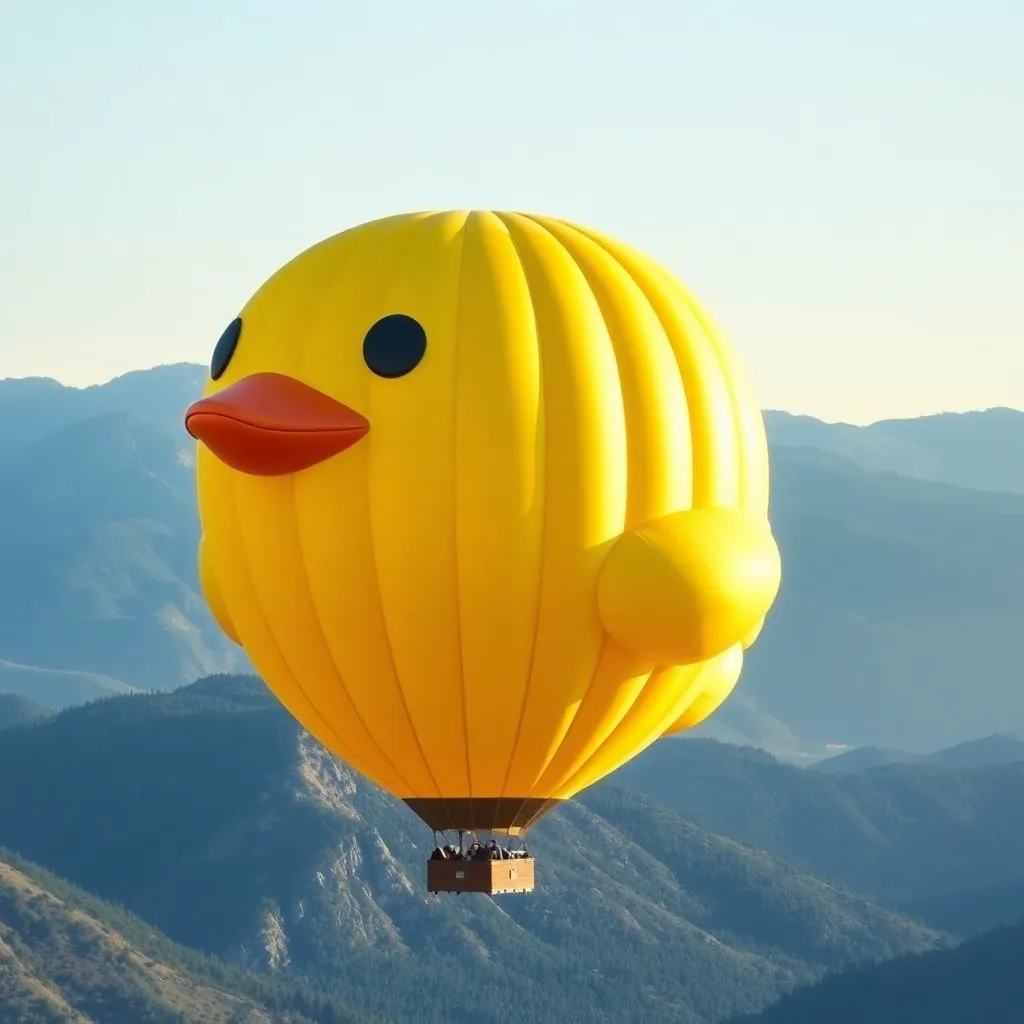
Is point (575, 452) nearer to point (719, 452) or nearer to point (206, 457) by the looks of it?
point (719, 452)

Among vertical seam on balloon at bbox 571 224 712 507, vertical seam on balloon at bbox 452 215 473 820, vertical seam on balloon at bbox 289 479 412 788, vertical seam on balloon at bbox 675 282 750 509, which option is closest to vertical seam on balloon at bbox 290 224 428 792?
vertical seam on balloon at bbox 289 479 412 788

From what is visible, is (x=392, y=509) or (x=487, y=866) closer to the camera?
(x=392, y=509)

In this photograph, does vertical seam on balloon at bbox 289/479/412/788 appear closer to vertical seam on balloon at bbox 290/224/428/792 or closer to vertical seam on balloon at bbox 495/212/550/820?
vertical seam on balloon at bbox 290/224/428/792

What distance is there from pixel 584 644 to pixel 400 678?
3.24m

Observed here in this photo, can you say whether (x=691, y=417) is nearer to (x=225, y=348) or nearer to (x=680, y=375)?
(x=680, y=375)

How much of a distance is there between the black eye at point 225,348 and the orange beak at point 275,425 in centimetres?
249

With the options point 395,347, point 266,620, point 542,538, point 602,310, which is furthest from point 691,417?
point 266,620

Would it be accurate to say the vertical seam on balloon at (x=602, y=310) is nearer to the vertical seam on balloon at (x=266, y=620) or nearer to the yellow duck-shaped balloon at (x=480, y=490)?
the yellow duck-shaped balloon at (x=480, y=490)

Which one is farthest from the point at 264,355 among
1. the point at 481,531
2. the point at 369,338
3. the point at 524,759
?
the point at 524,759

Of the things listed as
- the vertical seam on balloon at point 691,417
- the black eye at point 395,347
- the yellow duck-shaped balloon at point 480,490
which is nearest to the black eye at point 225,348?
the yellow duck-shaped balloon at point 480,490

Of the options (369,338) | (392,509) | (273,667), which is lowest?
(273,667)

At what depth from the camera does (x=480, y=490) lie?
151 feet

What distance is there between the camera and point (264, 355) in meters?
47.9

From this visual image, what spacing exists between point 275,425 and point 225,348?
13.0ft
